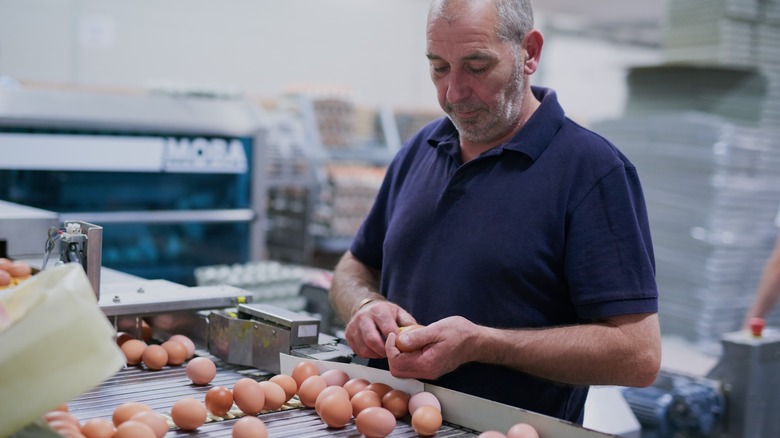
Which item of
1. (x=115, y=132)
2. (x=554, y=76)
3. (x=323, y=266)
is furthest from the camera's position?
(x=554, y=76)

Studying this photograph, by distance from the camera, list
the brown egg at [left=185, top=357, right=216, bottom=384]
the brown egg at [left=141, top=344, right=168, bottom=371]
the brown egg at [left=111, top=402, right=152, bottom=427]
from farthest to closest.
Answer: the brown egg at [left=141, top=344, right=168, bottom=371] < the brown egg at [left=185, top=357, right=216, bottom=384] < the brown egg at [left=111, top=402, right=152, bottom=427]

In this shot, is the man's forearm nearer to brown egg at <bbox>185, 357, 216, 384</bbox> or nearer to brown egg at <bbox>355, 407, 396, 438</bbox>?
brown egg at <bbox>355, 407, 396, 438</bbox>

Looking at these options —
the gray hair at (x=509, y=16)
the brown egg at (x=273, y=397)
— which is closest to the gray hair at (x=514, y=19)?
the gray hair at (x=509, y=16)

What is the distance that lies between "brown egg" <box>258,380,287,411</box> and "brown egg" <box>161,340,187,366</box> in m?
0.40

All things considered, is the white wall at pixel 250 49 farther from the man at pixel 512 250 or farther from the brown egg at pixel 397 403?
the brown egg at pixel 397 403

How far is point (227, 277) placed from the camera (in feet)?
13.9

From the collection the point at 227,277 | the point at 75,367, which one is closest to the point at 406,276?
the point at 75,367

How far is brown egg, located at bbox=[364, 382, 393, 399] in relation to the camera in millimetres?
1610

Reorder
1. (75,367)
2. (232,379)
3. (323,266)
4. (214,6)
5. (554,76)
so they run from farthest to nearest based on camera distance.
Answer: (554,76), (214,6), (323,266), (232,379), (75,367)

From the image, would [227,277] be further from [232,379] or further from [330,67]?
[330,67]

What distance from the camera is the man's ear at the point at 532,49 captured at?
1.86m

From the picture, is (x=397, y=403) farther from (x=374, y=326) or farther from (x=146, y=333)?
(x=146, y=333)

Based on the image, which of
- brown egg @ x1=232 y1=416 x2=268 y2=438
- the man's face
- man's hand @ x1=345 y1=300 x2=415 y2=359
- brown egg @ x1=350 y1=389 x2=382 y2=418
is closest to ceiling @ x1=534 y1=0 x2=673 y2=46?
the man's face

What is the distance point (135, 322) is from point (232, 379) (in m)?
0.37
